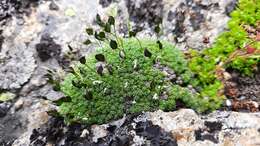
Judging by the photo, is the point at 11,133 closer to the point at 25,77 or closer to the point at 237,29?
the point at 25,77

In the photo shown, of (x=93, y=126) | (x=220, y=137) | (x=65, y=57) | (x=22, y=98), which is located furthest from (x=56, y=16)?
(x=220, y=137)

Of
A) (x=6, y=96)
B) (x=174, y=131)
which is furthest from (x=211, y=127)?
(x=6, y=96)

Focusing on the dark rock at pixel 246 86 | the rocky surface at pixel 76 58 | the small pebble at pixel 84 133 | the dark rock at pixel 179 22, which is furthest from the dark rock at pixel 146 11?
the small pebble at pixel 84 133

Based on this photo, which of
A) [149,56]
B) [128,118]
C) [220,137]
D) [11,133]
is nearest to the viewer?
[220,137]

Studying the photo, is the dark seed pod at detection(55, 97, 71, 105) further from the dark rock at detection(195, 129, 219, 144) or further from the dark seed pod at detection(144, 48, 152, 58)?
the dark rock at detection(195, 129, 219, 144)

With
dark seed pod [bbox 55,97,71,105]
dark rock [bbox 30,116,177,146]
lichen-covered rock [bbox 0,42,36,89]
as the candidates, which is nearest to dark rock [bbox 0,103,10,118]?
lichen-covered rock [bbox 0,42,36,89]

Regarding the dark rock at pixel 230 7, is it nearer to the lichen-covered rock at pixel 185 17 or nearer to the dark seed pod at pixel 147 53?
the lichen-covered rock at pixel 185 17
